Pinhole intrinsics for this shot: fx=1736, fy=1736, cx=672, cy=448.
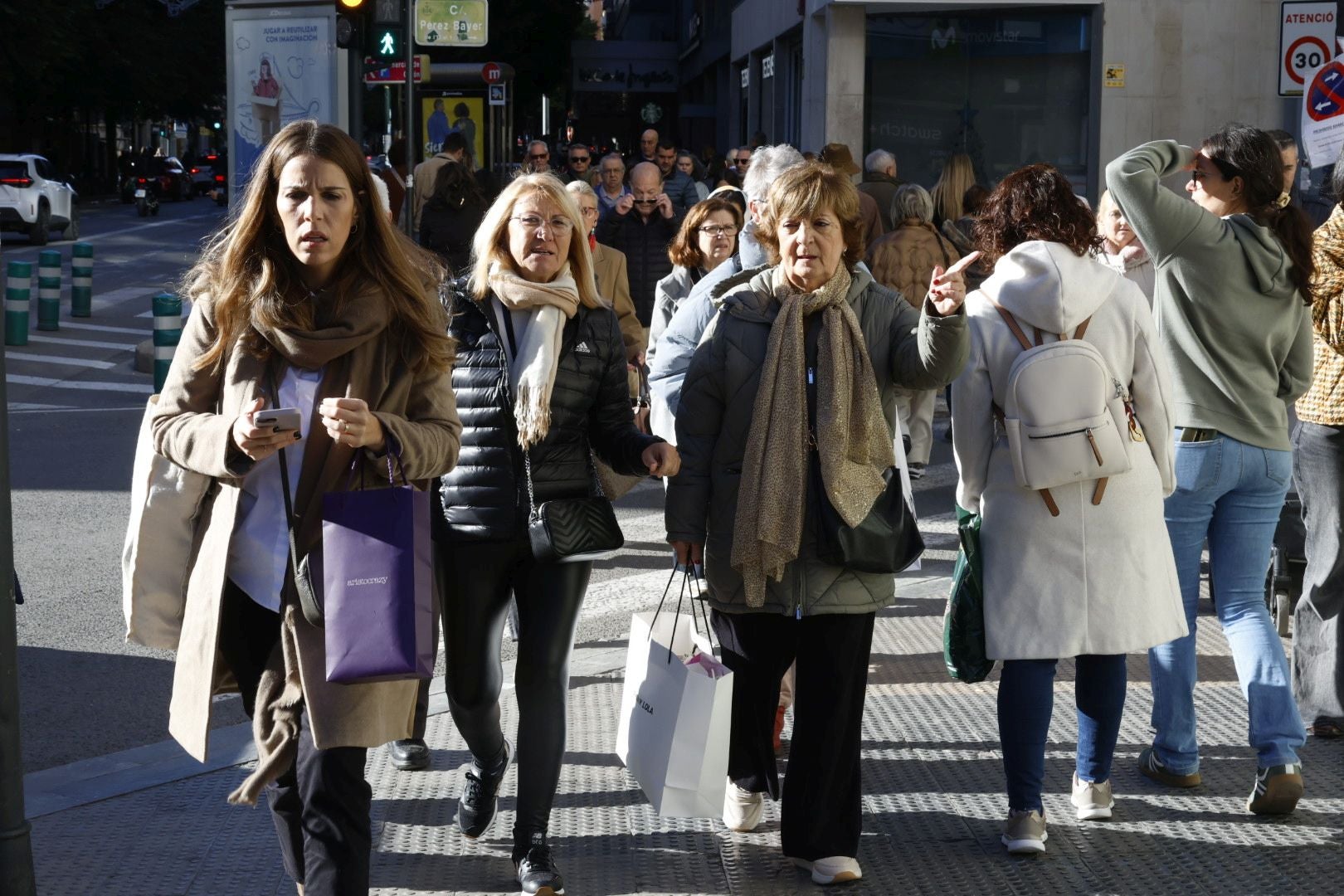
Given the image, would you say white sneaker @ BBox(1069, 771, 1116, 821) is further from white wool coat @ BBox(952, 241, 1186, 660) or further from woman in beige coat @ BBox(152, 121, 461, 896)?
woman in beige coat @ BBox(152, 121, 461, 896)

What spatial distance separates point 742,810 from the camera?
4875 millimetres

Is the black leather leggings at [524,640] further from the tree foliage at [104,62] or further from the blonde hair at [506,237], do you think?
the tree foliage at [104,62]

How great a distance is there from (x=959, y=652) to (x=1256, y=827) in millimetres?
994

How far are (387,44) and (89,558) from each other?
5.55 metres

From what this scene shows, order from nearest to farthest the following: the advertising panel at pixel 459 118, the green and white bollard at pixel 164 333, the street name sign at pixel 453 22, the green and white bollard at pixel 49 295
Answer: the green and white bollard at pixel 164 333
the green and white bollard at pixel 49 295
the street name sign at pixel 453 22
the advertising panel at pixel 459 118

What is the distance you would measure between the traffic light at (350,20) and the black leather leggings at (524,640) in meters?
8.65

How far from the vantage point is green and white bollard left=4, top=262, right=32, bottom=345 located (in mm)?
18328

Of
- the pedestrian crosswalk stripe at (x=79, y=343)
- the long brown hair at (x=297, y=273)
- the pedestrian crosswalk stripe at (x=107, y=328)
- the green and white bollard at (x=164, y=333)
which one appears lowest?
the pedestrian crosswalk stripe at (x=79, y=343)

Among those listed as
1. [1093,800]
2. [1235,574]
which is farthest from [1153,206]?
[1093,800]

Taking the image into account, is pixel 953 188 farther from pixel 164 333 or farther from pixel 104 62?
pixel 104 62

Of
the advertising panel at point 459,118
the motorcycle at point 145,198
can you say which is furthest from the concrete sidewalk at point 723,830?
the motorcycle at point 145,198

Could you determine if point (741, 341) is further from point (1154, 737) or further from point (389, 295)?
point (1154, 737)

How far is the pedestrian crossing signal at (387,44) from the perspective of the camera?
42.2ft

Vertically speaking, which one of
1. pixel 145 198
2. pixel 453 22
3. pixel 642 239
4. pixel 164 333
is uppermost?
pixel 453 22
